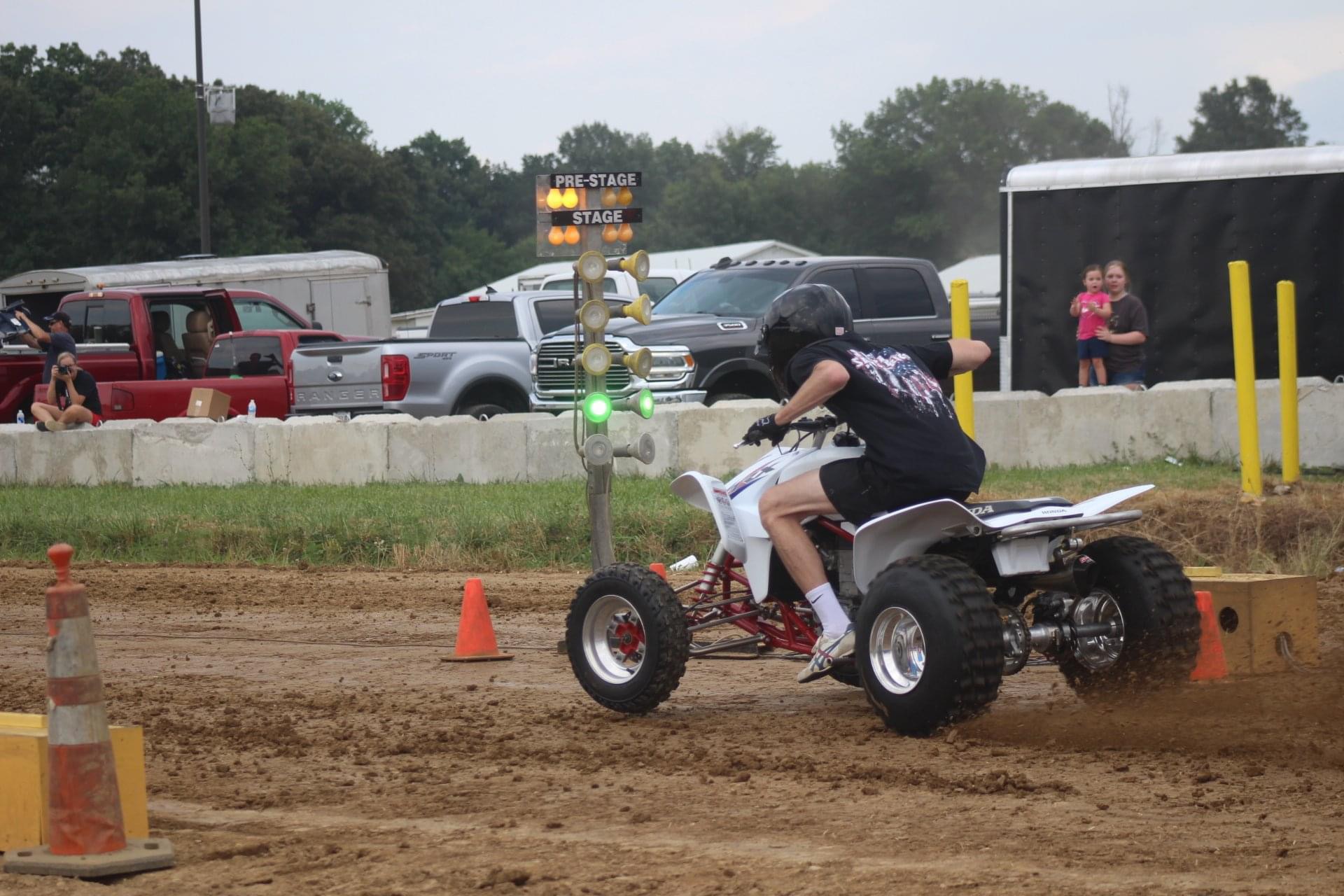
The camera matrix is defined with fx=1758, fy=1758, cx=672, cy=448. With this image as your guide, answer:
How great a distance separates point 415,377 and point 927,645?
14.0 meters

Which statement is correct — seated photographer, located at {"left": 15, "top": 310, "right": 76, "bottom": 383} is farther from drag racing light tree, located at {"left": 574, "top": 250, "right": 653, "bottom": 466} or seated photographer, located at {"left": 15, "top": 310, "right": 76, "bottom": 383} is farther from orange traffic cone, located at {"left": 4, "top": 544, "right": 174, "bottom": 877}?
orange traffic cone, located at {"left": 4, "top": 544, "right": 174, "bottom": 877}

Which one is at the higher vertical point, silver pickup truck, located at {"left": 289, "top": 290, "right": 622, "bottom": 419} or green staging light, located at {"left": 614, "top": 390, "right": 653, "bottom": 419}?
silver pickup truck, located at {"left": 289, "top": 290, "right": 622, "bottom": 419}

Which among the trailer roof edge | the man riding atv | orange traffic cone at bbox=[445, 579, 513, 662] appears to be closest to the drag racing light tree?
orange traffic cone at bbox=[445, 579, 513, 662]

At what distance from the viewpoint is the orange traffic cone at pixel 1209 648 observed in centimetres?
798

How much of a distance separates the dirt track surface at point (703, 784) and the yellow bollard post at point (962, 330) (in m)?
3.63

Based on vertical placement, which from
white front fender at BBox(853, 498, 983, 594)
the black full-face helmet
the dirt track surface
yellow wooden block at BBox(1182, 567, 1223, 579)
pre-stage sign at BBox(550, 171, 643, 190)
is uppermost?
pre-stage sign at BBox(550, 171, 643, 190)

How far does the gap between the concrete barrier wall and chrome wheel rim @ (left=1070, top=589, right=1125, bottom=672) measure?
814 cm

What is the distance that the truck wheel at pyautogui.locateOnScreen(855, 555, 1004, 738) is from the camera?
6629 millimetres

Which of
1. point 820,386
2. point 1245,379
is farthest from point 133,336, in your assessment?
point 820,386

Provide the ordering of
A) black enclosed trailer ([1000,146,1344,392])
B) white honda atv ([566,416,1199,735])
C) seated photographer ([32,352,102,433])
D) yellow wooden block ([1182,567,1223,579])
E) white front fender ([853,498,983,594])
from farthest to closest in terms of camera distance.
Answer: seated photographer ([32,352,102,433]) → black enclosed trailer ([1000,146,1344,392]) → yellow wooden block ([1182,567,1223,579]) → white front fender ([853,498,983,594]) → white honda atv ([566,416,1199,735])

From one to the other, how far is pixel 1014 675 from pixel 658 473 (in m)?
7.67

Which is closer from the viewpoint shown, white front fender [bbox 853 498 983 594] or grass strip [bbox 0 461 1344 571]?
white front fender [bbox 853 498 983 594]

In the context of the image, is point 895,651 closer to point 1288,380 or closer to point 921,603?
point 921,603

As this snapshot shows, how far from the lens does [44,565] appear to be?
49.0 ft
